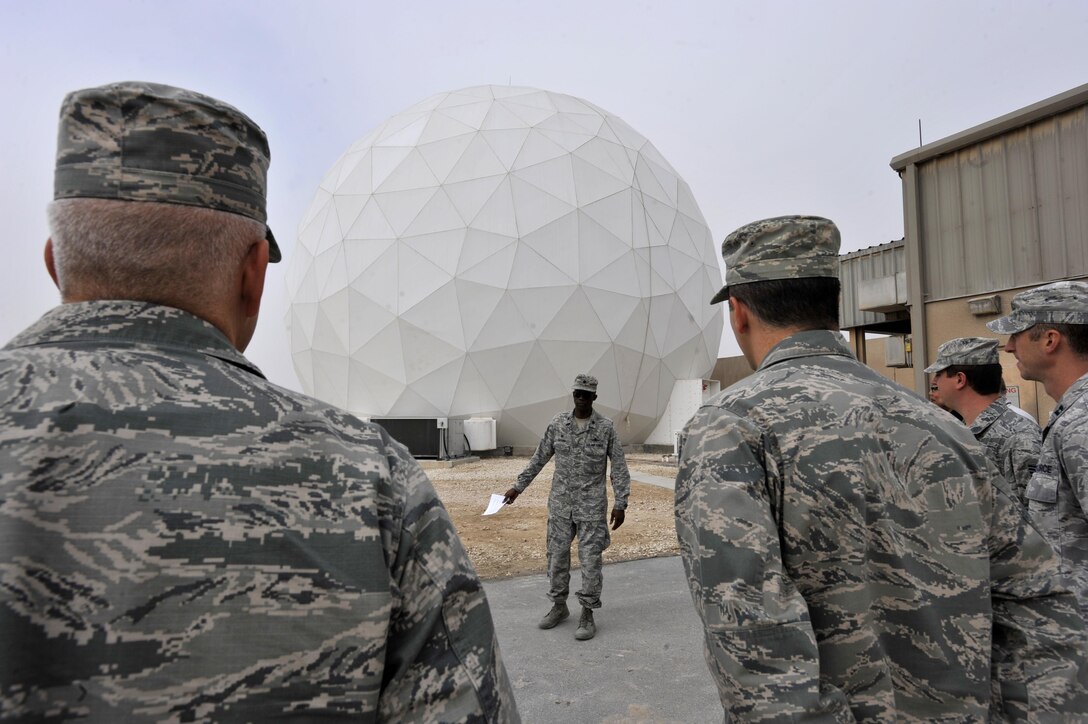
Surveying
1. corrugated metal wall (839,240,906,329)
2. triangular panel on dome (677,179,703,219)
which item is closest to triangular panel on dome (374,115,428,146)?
triangular panel on dome (677,179,703,219)

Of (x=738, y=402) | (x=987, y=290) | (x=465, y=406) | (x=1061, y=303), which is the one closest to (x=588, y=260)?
(x=465, y=406)

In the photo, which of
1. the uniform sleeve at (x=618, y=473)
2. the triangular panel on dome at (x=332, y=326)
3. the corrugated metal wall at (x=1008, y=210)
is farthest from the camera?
the triangular panel on dome at (x=332, y=326)

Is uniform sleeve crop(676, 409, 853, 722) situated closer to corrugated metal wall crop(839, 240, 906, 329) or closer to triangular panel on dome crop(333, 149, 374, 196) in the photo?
corrugated metal wall crop(839, 240, 906, 329)

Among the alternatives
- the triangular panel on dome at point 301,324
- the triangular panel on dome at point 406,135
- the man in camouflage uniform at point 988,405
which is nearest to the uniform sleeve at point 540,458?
the man in camouflage uniform at point 988,405

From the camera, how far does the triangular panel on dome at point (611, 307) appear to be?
59.6ft

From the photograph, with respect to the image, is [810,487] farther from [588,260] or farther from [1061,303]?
[588,260]

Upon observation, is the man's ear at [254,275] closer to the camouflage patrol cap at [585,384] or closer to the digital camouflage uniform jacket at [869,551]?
the digital camouflage uniform jacket at [869,551]

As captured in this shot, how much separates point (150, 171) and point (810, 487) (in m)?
1.40

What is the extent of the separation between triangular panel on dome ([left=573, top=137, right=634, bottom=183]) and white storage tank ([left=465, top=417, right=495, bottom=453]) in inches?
341

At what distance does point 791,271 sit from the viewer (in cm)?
162

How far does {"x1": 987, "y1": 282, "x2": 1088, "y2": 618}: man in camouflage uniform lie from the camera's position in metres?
2.17

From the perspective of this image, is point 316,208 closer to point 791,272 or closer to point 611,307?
point 611,307

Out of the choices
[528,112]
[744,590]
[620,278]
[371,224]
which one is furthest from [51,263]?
[528,112]

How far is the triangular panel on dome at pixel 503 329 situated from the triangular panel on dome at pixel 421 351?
2.64ft
